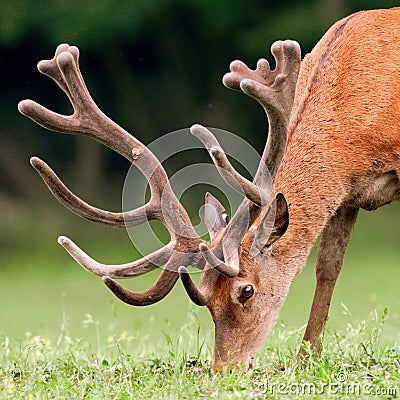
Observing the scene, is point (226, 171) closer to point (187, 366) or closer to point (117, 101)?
point (187, 366)

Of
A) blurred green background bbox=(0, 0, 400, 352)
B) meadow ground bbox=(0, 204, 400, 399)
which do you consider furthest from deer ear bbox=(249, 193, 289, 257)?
blurred green background bbox=(0, 0, 400, 352)

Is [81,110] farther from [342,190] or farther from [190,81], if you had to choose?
[190,81]

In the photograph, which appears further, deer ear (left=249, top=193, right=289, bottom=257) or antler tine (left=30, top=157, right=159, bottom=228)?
antler tine (left=30, top=157, right=159, bottom=228)

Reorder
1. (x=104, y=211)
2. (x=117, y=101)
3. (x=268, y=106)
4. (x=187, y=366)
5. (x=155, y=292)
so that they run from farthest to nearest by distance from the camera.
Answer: (x=117, y=101) → (x=187, y=366) → (x=104, y=211) → (x=155, y=292) → (x=268, y=106)

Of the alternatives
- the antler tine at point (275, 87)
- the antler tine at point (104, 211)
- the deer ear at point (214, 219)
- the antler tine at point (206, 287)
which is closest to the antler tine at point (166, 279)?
A: the antler tine at point (104, 211)

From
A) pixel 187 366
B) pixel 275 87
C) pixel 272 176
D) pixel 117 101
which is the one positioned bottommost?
pixel 187 366

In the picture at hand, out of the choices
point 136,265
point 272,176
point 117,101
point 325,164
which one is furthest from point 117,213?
point 117,101

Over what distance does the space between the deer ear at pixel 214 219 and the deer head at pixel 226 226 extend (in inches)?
3.3

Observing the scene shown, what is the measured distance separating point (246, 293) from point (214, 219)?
537 mm

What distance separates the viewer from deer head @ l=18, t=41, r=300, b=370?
6410 mm

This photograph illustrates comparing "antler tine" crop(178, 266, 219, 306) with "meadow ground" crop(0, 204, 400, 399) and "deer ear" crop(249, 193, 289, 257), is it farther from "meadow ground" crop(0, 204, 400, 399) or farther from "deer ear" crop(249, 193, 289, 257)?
"meadow ground" crop(0, 204, 400, 399)

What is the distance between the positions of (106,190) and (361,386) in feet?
42.6

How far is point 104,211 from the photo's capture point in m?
6.62

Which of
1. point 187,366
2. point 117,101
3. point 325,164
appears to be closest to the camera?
point 325,164
